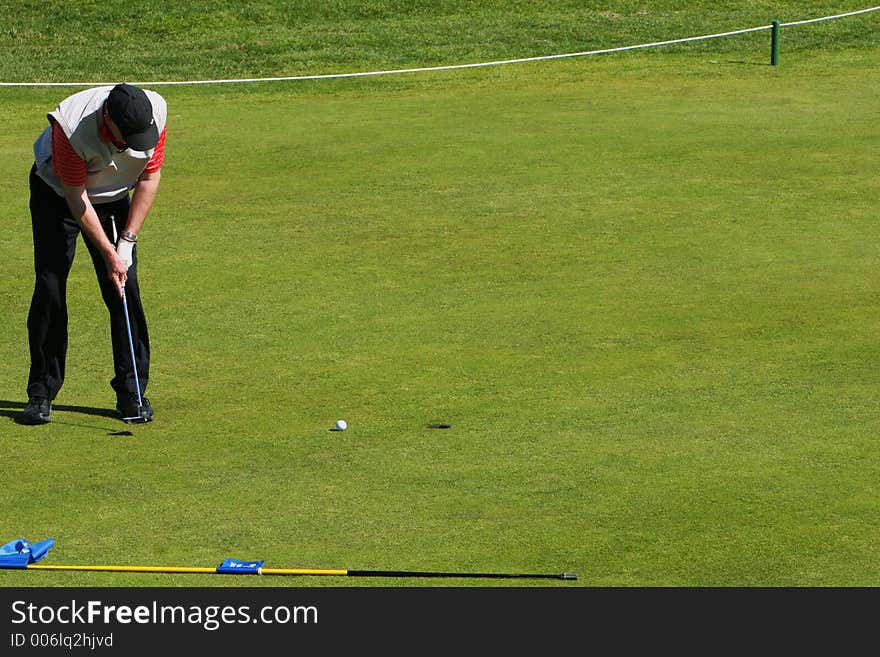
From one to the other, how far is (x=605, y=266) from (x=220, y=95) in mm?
8691

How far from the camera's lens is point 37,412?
8.81m

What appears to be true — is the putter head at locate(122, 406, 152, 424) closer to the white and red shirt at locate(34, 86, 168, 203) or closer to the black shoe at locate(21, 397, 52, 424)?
the black shoe at locate(21, 397, 52, 424)

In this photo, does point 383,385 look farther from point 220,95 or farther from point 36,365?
point 220,95

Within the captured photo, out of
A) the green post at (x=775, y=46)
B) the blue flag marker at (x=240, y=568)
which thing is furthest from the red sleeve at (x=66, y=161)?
the green post at (x=775, y=46)

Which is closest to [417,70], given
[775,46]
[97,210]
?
[775,46]

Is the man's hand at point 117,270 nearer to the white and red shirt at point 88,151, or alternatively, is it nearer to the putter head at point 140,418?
the white and red shirt at point 88,151

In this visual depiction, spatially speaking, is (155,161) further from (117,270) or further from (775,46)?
(775,46)

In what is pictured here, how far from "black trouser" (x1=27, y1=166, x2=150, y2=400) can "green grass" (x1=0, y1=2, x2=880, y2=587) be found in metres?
0.30

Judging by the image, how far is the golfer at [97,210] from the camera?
8.19m

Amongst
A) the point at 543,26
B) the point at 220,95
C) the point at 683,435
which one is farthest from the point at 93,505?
the point at 543,26

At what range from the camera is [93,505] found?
292 inches

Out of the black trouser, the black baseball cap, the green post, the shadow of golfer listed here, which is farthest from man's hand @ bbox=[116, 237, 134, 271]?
the green post

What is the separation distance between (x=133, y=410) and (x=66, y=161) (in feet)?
4.89

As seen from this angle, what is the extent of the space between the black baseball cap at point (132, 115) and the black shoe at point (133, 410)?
150 centimetres
